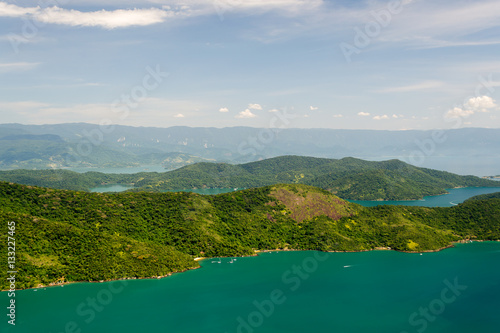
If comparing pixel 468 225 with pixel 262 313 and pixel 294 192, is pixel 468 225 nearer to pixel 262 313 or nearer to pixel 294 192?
pixel 294 192

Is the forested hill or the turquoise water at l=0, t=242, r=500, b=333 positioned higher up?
the forested hill

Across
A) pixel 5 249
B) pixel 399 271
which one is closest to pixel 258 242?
pixel 399 271

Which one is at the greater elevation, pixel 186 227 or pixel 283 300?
pixel 186 227

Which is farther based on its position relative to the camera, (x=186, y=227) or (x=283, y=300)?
(x=186, y=227)

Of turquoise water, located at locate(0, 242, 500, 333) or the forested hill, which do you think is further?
the forested hill
